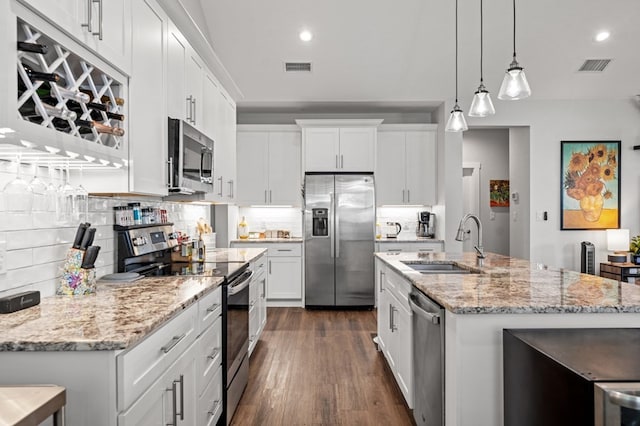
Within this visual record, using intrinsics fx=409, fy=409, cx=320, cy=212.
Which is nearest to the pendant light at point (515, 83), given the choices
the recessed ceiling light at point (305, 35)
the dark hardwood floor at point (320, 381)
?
the dark hardwood floor at point (320, 381)

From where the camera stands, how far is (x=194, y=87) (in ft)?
9.43

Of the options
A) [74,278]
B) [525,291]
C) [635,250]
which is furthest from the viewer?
[635,250]

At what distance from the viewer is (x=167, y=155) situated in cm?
238

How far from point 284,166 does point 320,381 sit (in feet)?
11.0

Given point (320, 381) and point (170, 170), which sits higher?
point (170, 170)

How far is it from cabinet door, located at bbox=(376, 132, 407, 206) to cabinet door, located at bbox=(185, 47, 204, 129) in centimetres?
326

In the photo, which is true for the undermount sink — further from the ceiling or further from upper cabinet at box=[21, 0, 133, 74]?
the ceiling

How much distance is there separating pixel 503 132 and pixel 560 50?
2815 mm

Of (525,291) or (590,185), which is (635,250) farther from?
(525,291)

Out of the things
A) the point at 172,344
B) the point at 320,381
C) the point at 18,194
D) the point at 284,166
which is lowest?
the point at 320,381

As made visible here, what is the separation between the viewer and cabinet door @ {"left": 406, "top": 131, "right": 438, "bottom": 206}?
5797mm

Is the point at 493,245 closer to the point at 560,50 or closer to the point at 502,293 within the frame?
the point at 560,50

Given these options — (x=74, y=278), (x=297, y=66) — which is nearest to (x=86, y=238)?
(x=74, y=278)

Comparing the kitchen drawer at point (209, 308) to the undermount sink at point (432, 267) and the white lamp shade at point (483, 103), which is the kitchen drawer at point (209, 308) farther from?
the white lamp shade at point (483, 103)
